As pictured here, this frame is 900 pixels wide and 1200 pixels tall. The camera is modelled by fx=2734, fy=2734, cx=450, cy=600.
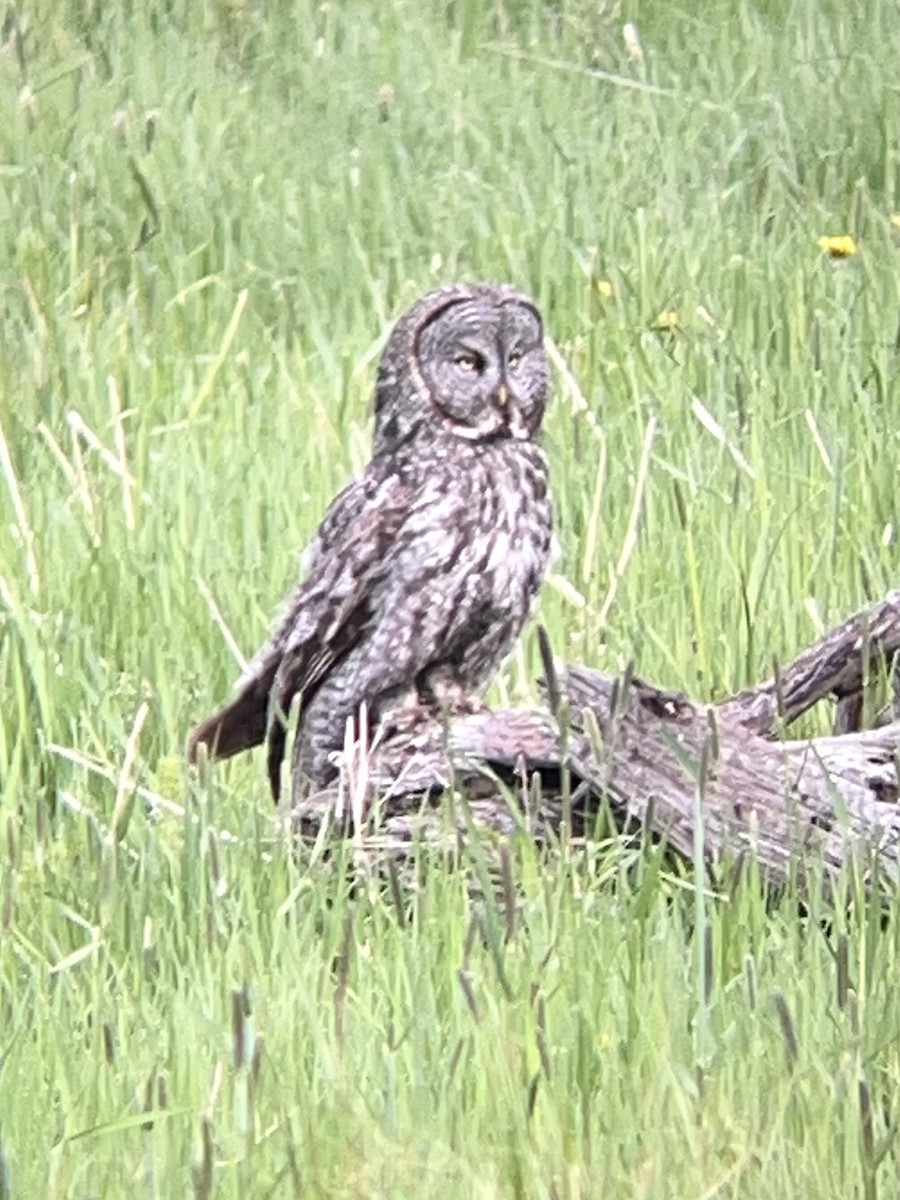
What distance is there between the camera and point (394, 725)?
405 cm

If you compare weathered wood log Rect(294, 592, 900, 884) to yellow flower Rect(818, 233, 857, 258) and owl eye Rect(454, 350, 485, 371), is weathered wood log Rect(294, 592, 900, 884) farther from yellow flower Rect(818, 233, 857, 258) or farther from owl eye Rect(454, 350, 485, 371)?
yellow flower Rect(818, 233, 857, 258)

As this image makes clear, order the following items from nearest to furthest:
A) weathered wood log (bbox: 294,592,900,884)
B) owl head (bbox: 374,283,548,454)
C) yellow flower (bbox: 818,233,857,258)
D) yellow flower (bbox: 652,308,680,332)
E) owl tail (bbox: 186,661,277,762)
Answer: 1. weathered wood log (bbox: 294,592,900,884)
2. owl tail (bbox: 186,661,277,762)
3. owl head (bbox: 374,283,548,454)
4. yellow flower (bbox: 652,308,680,332)
5. yellow flower (bbox: 818,233,857,258)

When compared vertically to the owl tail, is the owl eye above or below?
above

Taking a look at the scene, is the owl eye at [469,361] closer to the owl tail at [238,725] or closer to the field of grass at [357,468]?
the field of grass at [357,468]

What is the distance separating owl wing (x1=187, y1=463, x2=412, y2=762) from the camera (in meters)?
4.27

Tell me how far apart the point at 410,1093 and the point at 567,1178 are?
25 cm

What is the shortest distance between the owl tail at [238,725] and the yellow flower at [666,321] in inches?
77.4

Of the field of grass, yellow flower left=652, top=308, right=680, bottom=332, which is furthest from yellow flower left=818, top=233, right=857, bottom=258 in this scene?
yellow flower left=652, top=308, right=680, bottom=332

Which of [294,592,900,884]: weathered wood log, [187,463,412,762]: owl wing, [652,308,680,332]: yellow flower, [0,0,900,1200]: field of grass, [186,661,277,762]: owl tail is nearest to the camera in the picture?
[0,0,900,1200]: field of grass

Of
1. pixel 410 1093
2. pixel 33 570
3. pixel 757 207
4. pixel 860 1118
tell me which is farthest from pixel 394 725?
pixel 757 207

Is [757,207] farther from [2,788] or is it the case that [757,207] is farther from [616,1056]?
[616,1056]

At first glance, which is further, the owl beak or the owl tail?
the owl beak

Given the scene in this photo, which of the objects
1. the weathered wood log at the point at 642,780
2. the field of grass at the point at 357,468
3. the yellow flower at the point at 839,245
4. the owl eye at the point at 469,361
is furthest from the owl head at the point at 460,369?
the yellow flower at the point at 839,245

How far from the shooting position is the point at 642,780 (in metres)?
3.51
